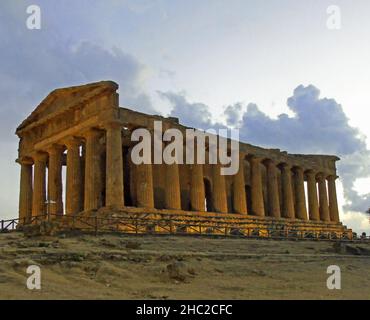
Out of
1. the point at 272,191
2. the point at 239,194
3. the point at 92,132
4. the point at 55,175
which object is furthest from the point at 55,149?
the point at 272,191

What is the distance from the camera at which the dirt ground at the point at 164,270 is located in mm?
16672

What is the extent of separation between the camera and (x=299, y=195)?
59031 millimetres

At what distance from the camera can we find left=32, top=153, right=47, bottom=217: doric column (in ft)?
151

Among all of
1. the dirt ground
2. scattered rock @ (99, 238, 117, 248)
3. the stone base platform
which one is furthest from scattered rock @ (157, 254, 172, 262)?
the stone base platform

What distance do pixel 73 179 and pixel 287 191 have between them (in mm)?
23637

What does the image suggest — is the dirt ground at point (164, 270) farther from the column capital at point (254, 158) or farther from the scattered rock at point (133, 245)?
the column capital at point (254, 158)

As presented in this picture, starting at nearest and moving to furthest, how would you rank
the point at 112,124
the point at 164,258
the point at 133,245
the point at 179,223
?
the point at 164,258 < the point at 133,245 < the point at 179,223 < the point at 112,124

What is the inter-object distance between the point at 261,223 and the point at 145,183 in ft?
44.4

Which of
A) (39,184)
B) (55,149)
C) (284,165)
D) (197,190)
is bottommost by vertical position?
(197,190)

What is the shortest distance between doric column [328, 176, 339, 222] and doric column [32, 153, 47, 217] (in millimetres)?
33089

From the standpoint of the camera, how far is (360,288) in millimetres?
20672

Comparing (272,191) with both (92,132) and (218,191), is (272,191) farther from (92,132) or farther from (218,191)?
(92,132)

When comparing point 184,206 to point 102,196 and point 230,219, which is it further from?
point 102,196
